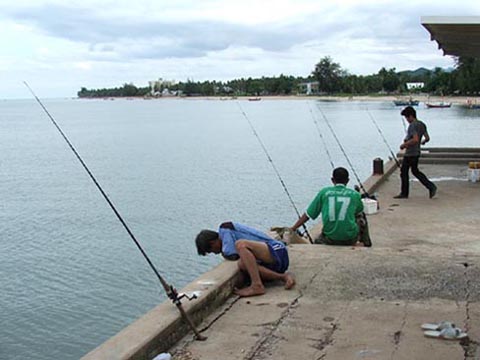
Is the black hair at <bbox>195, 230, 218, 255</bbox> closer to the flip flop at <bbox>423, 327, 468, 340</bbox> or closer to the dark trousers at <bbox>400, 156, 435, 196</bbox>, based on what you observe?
the flip flop at <bbox>423, 327, 468, 340</bbox>

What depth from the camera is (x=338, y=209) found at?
711cm

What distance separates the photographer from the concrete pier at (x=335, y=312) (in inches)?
185

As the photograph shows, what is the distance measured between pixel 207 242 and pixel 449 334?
213 centimetres

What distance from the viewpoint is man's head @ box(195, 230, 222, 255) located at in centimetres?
582

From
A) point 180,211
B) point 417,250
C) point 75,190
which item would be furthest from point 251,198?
point 417,250

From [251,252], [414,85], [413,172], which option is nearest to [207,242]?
[251,252]

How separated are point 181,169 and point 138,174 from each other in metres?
2.23

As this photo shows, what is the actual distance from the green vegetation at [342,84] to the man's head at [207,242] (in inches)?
3784

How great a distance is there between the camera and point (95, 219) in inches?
733

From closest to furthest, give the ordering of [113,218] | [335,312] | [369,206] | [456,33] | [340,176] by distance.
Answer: [335,312], [340,176], [456,33], [369,206], [113,218]

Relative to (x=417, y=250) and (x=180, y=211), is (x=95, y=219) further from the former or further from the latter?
(x=417, y=250)

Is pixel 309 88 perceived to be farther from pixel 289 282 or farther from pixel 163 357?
pixel 163 357

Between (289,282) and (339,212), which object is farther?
(339,212)

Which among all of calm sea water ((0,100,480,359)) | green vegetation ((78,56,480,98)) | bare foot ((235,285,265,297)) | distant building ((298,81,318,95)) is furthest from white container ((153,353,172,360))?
distant building ((298,81,318,95))
